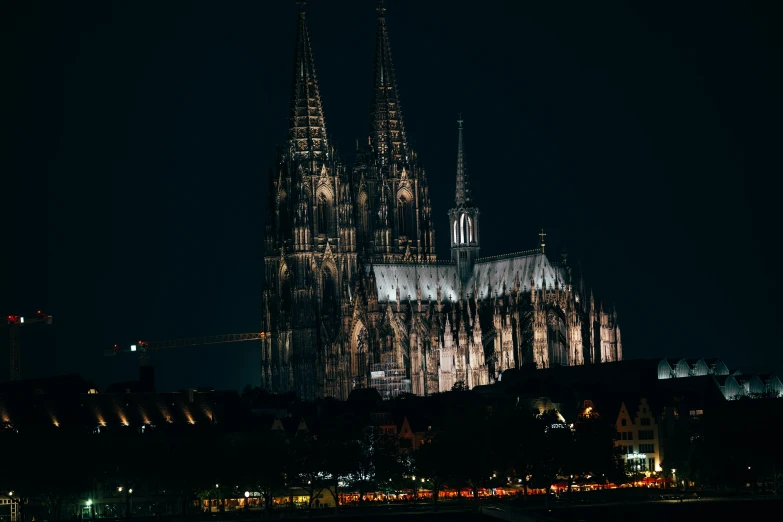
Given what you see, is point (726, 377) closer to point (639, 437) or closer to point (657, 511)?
point (639, 437)

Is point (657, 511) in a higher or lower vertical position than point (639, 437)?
lower

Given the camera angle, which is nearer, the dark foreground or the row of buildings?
the dark foreground

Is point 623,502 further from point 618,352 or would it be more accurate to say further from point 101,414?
point 618,352

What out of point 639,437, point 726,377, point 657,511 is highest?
point 726,377

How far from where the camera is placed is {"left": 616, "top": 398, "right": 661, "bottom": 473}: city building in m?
155

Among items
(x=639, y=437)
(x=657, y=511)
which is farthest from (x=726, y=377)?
(x=657, y=511)

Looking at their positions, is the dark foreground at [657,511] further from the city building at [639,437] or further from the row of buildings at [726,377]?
the row of buildings at [726,377]

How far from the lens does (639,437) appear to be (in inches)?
6181

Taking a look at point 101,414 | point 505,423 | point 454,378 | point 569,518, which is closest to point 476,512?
point 569,518

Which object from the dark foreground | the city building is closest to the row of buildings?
the city building

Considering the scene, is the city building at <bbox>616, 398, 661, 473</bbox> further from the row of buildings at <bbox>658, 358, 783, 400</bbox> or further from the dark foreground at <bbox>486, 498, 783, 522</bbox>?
the dark foreground at <bbox>486, 498, 783, 522</bbox>

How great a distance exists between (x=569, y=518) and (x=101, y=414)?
3777 cm

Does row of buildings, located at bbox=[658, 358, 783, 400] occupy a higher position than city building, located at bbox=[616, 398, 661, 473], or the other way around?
row of buildings, located at bbox=[658, 358, 783, 400]

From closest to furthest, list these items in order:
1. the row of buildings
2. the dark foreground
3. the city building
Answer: the dark foreground, the city building, the row of buildings
